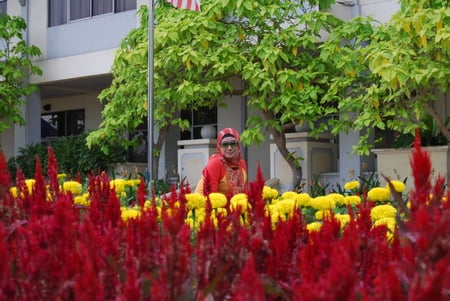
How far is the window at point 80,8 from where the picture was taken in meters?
17.6

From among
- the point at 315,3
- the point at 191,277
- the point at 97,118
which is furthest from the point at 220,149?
the point at 97,118

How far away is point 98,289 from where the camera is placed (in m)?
1.23

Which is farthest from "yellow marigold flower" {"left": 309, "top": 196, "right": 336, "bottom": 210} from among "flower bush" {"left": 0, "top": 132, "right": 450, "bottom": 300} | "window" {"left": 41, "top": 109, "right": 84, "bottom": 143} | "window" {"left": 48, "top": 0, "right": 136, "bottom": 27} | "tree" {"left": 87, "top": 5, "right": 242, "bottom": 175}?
"window" {"left": 41, "top": 109, "right": 84, "bottom": 143}

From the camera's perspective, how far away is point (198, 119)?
18.8 meters

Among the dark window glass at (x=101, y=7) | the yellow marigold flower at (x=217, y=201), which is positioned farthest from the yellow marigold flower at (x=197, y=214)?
the dark window glass at (x=101, y=7)

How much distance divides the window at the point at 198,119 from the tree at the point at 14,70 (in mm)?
3737

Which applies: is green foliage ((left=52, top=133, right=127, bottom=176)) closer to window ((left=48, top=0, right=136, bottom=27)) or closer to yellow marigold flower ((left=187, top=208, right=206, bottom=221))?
window ((left=48, top=0, right=136, bottom=27))

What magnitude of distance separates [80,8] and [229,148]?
41.5 ft

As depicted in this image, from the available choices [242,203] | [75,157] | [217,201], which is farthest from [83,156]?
[242,203]

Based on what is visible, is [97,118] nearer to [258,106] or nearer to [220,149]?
[258,106]

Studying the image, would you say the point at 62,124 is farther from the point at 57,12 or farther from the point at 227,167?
the point at 227,167

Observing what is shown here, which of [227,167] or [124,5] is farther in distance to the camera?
[124,5]

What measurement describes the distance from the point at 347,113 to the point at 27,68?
8.59m

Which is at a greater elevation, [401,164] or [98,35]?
[98,35]
